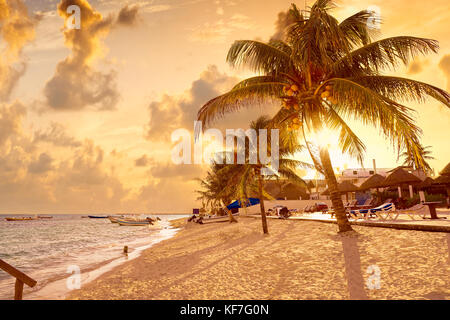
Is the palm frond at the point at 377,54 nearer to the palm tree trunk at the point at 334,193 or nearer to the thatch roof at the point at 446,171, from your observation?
the palm tree trunk at the point at 334,193

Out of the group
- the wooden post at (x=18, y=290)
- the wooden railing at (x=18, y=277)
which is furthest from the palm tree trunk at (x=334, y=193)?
the wooden post at (x=18, y=290)

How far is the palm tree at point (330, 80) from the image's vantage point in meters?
7.13

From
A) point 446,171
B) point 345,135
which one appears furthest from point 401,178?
point 345,135

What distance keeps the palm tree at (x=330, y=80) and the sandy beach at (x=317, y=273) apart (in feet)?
6.56

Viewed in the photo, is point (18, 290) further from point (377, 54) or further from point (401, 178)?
point (401, 178)

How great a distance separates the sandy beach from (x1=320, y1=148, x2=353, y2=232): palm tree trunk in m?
0.45

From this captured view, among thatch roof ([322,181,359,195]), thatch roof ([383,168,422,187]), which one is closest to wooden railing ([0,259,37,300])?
thatch roof ([383,168,422,187])

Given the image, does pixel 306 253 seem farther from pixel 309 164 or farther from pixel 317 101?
pixel 309 164

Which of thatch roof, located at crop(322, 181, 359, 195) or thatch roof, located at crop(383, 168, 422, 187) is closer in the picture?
thatch roof, located at crop(383, 168, 422, 187)

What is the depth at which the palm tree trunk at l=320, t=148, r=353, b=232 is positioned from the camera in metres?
9.37

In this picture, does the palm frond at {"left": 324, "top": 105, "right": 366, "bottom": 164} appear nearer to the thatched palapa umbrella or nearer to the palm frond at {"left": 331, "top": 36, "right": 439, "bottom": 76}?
the palm frond at {"left": 331, "top": 36, "right": 439, "bottom": 76}

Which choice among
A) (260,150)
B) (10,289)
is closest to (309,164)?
(260,150)
